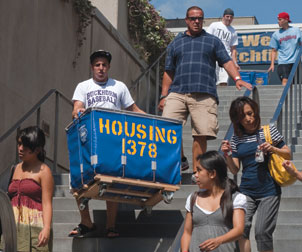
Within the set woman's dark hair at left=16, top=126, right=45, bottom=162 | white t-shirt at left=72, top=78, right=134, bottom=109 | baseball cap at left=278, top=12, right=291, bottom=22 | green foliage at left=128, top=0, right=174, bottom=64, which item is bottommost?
woman's dark hair at left=16, top=126, right=45, bottom=162

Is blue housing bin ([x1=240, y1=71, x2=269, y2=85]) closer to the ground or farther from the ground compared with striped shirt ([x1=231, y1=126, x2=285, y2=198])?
farther from the ground

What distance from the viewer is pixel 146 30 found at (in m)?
16.8

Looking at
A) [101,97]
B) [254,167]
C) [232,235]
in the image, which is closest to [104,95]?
[101,97]

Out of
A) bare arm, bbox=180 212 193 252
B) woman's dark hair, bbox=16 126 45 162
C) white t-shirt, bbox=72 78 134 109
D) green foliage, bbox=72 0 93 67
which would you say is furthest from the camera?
green foliage, bbox=72 0 93 67

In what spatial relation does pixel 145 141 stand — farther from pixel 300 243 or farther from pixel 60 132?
pixel 60 132

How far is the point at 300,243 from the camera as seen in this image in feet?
21.7

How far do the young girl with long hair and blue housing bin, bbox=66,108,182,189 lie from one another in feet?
2.03

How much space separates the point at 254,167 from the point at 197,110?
5.15 feet

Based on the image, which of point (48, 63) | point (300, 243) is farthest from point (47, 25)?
point (300, 243)

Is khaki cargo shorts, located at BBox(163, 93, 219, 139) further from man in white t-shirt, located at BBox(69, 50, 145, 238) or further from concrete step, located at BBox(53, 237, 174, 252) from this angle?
concrete step, located at BBox(53, 237, 174, 252)

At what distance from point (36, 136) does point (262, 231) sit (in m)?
1.81

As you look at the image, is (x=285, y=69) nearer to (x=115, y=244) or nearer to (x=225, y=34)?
(x=225, y=34)

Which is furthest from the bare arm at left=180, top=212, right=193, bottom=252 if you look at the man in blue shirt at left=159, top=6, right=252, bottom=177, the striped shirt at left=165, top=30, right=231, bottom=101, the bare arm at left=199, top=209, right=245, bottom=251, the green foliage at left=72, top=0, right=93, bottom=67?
the green foliage at left=72, top=0, right=93, bottom=67

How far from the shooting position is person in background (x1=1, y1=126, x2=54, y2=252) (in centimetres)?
528
